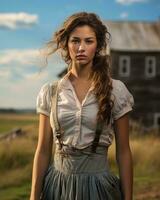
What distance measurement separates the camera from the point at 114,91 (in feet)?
9.16

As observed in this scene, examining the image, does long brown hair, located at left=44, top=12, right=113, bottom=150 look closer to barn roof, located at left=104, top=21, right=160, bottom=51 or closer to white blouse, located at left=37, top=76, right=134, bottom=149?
white blouse, located at left=37, top=76, right=134, bottom=149

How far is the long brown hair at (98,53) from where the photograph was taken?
8.90 ft

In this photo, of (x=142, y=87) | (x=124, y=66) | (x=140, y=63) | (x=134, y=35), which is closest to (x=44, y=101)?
(x=134, y=35)

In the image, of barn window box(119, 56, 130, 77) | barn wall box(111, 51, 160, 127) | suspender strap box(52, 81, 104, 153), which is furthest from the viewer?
barn wall box(111, 51, 160, 127)

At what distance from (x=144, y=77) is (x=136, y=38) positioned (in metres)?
2.02

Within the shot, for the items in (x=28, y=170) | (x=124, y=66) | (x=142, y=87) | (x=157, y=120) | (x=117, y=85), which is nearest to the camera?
(x=117, y=85)

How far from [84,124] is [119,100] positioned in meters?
0.23

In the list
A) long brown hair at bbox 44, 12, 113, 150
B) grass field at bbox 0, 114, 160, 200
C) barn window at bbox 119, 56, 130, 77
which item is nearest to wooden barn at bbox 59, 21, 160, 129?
barn window at bbox 119, 56, 130, 77

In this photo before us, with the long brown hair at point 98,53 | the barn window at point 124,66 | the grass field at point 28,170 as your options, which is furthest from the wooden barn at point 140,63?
the long brown hair at point 98,53

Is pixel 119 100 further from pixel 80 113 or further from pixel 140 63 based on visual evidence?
pixel 140 63

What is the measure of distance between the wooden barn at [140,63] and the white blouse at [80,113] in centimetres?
2280

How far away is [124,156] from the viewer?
2814 millimetres

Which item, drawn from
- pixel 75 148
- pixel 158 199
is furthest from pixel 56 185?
pixel 158 199

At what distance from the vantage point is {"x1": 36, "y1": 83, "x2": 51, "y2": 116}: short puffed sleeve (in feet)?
9.21
